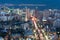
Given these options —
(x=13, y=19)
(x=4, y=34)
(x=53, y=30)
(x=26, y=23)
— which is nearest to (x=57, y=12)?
(x=53, y=30)

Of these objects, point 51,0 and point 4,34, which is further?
point 51,0

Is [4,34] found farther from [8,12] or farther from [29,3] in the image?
[29,3]

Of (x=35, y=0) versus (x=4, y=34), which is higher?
(x=35, y=0)

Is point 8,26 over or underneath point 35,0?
underneath

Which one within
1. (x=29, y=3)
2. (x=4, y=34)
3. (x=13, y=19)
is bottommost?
(x=4, y=34)

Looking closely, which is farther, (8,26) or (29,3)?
(29,3)

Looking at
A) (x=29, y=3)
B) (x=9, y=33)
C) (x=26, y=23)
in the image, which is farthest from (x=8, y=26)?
(x=29, y=3)

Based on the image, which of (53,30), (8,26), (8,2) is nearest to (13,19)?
(8,26)

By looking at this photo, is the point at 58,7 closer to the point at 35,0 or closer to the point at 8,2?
the point at 35,0
